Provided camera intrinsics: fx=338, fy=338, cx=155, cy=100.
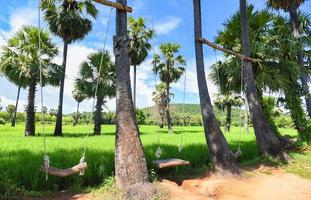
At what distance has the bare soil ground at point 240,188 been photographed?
6.88m

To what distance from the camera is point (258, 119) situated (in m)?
11.7

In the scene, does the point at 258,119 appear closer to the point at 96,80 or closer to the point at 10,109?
the point at 96,80

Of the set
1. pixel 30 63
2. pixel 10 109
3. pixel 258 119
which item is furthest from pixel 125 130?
pixel 10 109

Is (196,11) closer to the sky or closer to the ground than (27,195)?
closer to the sky

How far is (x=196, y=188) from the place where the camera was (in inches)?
299

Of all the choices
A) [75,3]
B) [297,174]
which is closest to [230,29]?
[297,174]

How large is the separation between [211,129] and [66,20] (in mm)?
18656

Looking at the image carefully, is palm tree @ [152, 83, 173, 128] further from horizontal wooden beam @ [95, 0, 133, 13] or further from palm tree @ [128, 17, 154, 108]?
horizontal wooden beam @ [95, 0, 133, 13]

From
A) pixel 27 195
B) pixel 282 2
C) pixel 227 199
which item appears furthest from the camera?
pixel 282 2

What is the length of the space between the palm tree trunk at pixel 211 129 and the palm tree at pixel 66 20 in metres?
16.4

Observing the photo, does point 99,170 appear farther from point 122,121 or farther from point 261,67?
point 261,67

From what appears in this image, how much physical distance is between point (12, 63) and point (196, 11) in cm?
1693

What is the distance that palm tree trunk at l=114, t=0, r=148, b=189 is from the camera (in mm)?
6812

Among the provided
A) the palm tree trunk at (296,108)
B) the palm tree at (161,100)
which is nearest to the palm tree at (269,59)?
the palm tree trunk at (296,108)
